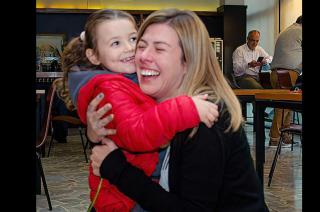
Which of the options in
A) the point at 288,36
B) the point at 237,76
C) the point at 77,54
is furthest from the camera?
the point at 237,76

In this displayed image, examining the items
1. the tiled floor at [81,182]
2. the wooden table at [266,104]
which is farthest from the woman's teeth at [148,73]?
the tiled floor at [81,182]

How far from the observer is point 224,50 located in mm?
11484

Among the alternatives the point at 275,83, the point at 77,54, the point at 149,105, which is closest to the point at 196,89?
the point at 149,105

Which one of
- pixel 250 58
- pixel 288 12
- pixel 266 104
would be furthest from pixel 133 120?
pixel 288 12

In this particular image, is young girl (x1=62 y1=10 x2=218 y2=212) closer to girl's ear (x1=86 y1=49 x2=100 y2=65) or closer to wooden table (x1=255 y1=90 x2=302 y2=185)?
girl's ear (x1=86 y1=49 x2=100 y2=65)

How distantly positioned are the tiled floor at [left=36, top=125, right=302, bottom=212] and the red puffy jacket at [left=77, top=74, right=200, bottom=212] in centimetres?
241

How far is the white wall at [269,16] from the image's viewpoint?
998 centimetres

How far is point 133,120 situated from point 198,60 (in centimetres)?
22

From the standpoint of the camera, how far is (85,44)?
137 centimetres

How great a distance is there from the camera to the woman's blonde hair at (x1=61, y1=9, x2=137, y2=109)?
51.7 inches

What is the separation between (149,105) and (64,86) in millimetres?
368

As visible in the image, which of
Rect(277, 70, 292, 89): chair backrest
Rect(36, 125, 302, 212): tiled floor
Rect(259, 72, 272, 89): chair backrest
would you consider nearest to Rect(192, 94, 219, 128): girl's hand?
Answer: Rect(36, 125, 302, 212): tiled floor

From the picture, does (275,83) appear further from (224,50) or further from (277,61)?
(224,50)
